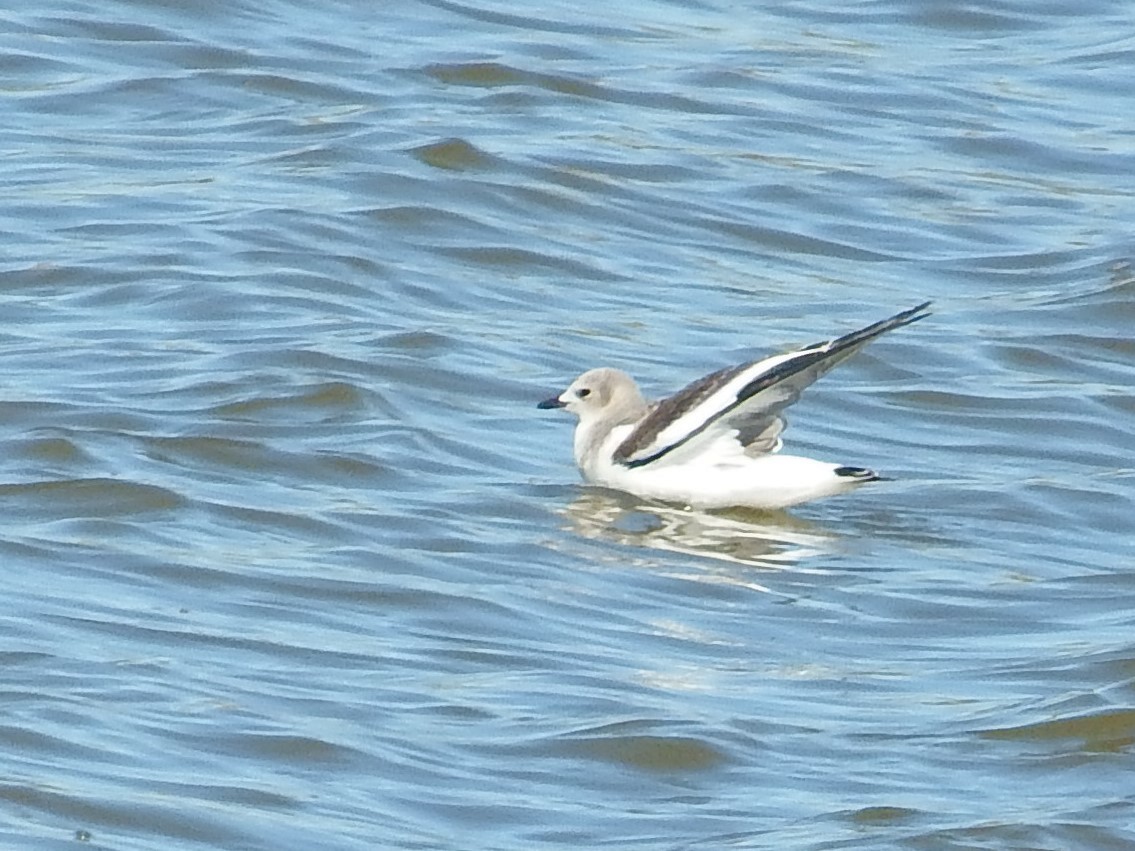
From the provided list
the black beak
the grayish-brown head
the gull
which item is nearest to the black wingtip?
the gull

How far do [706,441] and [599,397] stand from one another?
Answer: 50 cm

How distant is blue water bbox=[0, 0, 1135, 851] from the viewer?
7371mm

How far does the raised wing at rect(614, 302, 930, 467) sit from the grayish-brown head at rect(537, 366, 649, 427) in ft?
0.54

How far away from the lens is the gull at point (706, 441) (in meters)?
10.4

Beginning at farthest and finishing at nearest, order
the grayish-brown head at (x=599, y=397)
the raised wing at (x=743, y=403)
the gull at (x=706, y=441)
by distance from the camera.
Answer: the grayish-brown head at (x=599, y=397) < the gull at (x=706, y=441) < the raised wing at (x=743, y=403)

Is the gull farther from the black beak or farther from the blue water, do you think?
the blue water

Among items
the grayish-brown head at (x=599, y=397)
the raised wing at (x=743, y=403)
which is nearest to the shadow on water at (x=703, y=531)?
the raised wing at (x=743, y=403)

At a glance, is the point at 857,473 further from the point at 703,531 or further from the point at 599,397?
the point at 599,397

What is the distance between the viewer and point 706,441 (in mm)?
10875

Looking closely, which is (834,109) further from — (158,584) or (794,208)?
(158,584)

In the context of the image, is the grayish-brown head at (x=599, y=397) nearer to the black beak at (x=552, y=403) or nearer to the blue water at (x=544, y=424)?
the black beak at (x=552, y=403)

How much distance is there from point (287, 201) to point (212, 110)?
1730mm

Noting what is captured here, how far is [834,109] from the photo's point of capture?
1706 centimetres

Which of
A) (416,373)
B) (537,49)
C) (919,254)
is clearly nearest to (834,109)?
(537,49)
